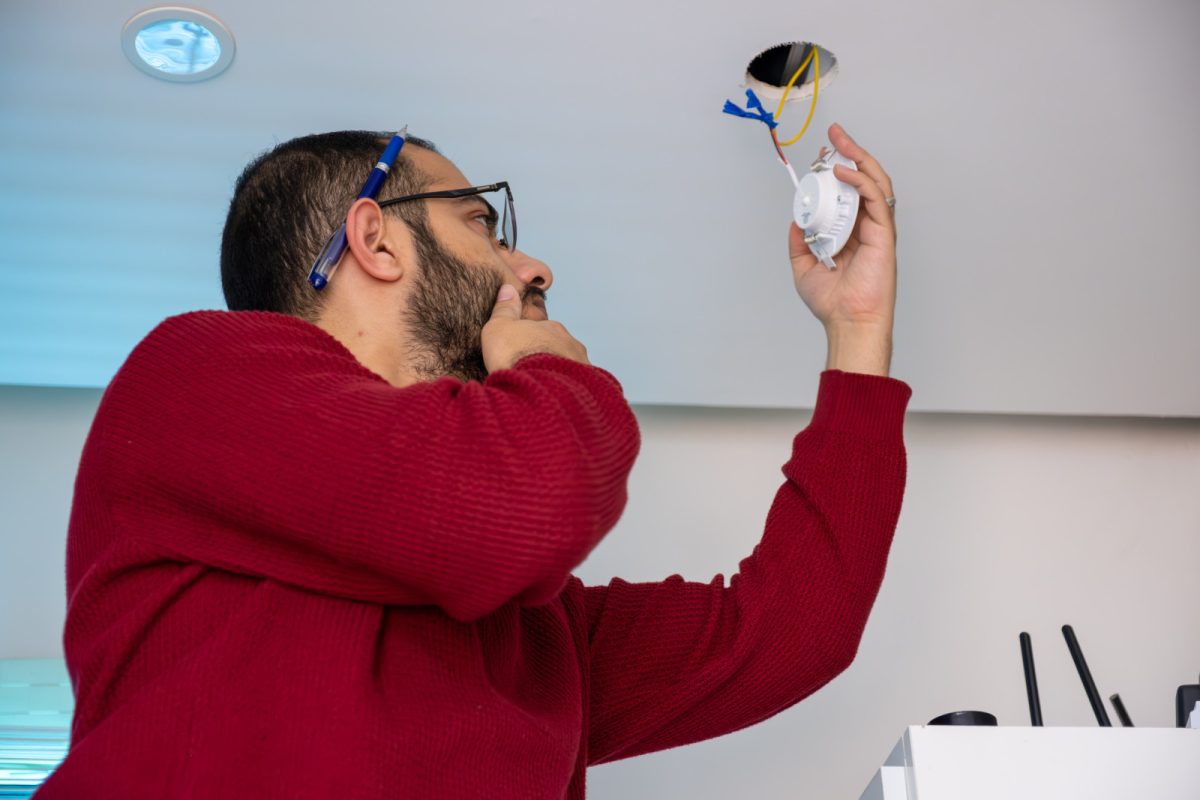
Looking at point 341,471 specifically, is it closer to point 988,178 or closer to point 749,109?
point 749,109

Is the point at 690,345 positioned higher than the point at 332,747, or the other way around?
the point at 690,345

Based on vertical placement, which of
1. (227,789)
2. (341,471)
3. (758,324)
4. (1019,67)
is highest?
(1019,67)

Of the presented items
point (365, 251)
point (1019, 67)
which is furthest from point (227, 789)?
point (1019, 67)

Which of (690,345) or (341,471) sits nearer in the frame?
(341,471)

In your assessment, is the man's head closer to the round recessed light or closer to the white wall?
the round recessed light

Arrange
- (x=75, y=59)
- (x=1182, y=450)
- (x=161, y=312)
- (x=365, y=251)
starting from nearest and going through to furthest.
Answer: (x=365, y=251)
(x=75, y=59)
(x=161, y=312)
(x=1182, y=450)

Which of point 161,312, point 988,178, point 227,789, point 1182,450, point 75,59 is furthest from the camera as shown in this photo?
point 1182,450

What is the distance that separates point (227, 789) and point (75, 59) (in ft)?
3.26

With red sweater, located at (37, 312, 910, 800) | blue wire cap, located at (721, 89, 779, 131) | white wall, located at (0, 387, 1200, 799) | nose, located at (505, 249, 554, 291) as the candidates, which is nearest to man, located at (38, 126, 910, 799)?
red sweater, located at (37, 312, 910, 800)

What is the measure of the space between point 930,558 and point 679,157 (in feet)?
3.22

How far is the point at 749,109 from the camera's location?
1.45 meters

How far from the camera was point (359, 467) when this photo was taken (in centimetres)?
78

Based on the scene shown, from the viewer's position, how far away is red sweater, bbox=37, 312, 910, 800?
2.53ft

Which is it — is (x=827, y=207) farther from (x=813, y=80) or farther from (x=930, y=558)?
(x=930, y=558)
